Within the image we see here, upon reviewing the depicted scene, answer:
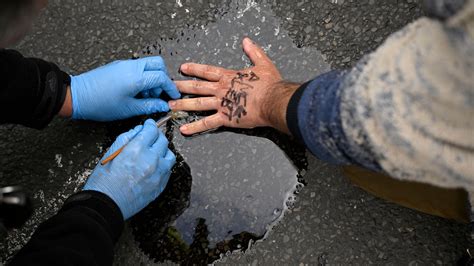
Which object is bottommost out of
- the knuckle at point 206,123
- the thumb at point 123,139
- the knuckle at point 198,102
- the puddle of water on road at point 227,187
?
the puddle of water on road at point 227,187

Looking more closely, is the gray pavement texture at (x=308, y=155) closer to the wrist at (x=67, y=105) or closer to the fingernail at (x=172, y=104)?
the wrist at (x=67, y=105)

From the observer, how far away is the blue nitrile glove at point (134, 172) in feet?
6.35

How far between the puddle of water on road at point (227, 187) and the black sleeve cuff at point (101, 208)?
206 mm

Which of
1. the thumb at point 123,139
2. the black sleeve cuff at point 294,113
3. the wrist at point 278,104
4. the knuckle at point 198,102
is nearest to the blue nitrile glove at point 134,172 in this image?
the thumb at point 123,139

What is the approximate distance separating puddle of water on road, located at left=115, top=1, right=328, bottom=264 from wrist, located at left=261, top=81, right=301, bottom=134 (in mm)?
157

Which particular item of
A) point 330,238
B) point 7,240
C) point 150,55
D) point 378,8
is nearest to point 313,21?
point 378,8

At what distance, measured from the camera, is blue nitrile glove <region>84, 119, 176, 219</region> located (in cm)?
194

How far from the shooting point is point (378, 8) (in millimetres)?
2143

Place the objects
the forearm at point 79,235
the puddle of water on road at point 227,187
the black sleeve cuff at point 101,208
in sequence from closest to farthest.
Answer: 1. the forearm at point 79,235
2. the black sleeve cuff at point 101,208
3. the puddle of water on road at point 227,187

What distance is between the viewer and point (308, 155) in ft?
6.73

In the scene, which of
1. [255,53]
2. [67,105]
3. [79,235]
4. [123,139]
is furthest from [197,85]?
[79,235]

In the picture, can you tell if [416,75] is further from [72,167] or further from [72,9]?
[72,9]

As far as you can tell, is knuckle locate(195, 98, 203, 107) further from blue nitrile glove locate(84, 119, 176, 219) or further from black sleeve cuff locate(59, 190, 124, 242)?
black sleeve cuff locate(59, 190, 124, 242)

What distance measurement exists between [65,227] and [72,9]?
1146 mm
